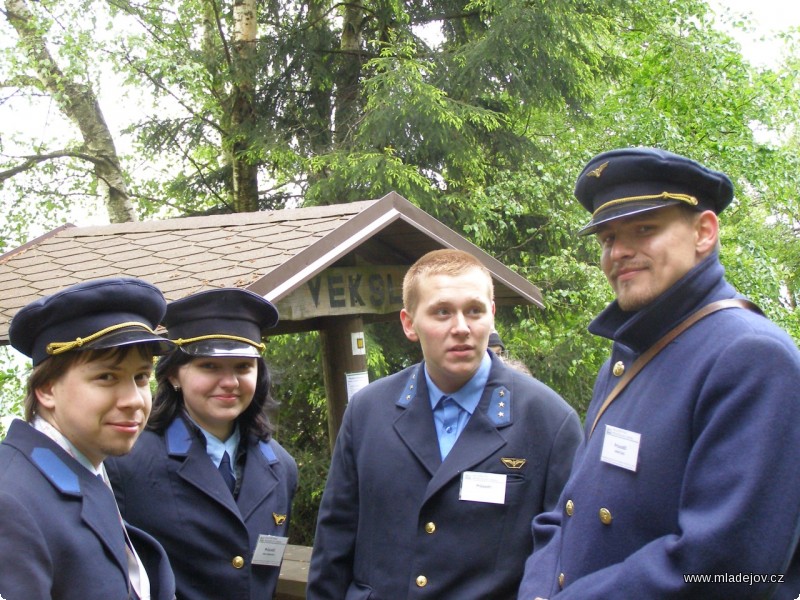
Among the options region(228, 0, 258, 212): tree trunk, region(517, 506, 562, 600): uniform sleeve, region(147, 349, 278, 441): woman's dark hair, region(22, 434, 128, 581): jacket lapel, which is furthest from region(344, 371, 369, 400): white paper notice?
region(228, 0, 258, 212): tree trunk

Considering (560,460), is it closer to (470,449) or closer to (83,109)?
(470,449)

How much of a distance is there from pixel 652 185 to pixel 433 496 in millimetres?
1254

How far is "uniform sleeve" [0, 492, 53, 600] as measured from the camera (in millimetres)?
1973

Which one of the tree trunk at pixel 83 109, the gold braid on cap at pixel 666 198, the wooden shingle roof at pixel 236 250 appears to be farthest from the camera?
the tree trunk at pixel 83 109

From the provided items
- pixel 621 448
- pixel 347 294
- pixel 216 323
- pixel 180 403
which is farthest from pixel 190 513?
pixel 347 294

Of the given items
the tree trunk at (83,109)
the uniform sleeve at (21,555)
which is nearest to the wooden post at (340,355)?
the uniform sleeve at (21,555)

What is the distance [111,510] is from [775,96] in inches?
600

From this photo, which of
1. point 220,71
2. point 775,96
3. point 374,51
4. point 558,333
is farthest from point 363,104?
point 775,96

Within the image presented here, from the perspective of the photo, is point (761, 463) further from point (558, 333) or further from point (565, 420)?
point (558, 333)

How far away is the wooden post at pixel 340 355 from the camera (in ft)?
17.7

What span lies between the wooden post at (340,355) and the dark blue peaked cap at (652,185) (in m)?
3.05

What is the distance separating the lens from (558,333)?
Result: 11164 mm

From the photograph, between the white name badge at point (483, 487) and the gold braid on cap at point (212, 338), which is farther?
the gold braid on cap at point (212, 338)

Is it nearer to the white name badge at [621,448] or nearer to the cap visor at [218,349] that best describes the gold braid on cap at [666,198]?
the white name badge at [621,448]
